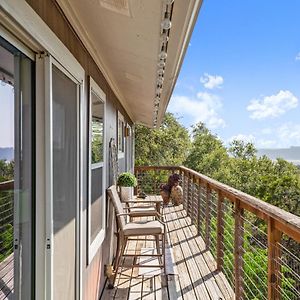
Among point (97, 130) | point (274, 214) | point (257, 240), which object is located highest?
point (97, 130)

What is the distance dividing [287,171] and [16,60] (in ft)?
73.1

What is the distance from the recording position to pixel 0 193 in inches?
51.9

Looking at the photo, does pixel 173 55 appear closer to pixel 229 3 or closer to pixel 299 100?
pixel 229 3

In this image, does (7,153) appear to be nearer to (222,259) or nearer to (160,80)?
(160,80)

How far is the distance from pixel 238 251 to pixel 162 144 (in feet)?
49.7

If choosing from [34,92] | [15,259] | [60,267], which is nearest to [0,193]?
[15,259]

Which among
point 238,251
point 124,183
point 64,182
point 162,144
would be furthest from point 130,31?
point 162,144

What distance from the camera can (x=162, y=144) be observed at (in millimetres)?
18094

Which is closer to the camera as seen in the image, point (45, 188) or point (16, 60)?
point (16, 60)

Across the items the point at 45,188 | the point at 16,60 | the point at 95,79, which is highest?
the point at 95,79

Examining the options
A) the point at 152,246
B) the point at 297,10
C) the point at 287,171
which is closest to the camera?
the point at 152,246

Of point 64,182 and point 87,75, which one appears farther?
point 87,75

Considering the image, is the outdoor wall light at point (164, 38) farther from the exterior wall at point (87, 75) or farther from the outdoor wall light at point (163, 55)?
the exterior wall at point (87, 75)

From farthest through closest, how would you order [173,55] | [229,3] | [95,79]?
[229,3]
[95,79]
[173,55]
